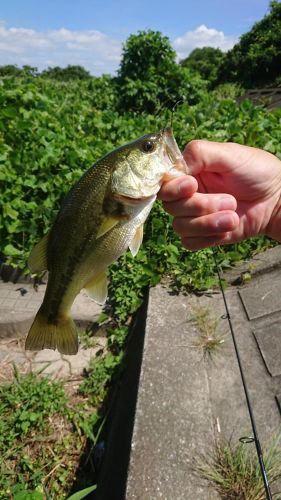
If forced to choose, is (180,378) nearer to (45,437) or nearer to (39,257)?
(45,437)

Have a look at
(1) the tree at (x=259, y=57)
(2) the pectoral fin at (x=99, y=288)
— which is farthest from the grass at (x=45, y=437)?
(1) the tree at (x=259, y=57)

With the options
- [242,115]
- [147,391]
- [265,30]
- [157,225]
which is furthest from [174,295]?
[265,30]

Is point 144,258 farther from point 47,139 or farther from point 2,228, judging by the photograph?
point 47,139

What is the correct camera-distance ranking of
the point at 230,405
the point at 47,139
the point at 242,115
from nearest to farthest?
the point at 230,405, the point at 47,139, the point at 242,115

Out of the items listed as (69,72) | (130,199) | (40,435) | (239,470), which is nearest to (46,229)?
(40,435)

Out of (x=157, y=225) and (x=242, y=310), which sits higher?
(x=157, y=225)

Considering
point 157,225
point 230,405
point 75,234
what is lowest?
point 230,405
